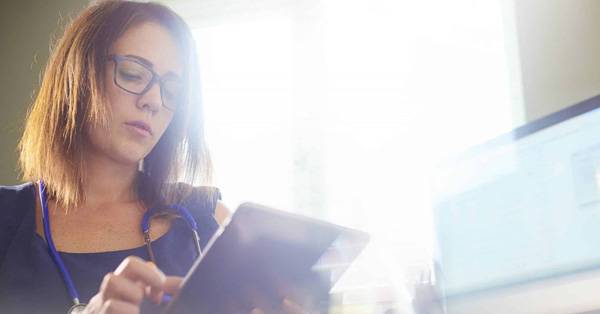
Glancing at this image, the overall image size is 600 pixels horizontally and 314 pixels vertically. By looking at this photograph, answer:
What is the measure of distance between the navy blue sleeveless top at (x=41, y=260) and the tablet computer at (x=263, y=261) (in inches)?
11.5

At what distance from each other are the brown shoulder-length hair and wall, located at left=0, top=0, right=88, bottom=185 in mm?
1173

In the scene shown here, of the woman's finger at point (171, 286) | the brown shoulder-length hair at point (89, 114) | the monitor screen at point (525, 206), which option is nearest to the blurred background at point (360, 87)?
the monitor screen at point (525, 206)

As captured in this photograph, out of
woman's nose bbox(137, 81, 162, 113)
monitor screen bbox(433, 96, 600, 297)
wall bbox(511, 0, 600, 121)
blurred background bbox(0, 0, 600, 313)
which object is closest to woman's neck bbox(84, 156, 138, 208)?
woman's nose bbox(137, 81, 162, 113)

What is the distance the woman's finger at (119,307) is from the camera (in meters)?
0.63

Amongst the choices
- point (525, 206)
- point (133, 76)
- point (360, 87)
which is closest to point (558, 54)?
point (360, 87)

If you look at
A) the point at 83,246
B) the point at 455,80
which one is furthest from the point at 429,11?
the point at 83,246

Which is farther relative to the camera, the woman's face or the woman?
the woman's face

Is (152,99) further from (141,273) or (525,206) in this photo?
(525,206)

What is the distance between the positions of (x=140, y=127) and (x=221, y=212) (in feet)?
0.75

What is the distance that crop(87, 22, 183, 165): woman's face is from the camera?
1.05 meters

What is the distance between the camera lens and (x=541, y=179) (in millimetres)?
949

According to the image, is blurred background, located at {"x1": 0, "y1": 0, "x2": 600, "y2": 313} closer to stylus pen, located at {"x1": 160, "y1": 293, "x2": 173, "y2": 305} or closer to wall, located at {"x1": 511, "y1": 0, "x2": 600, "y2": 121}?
wall, located at {"x1": 511, "y1": 0, "x2": 600, "y2": 121}

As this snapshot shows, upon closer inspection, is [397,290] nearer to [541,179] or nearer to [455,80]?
[541,179]

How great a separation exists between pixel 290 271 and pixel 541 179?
44 cm
